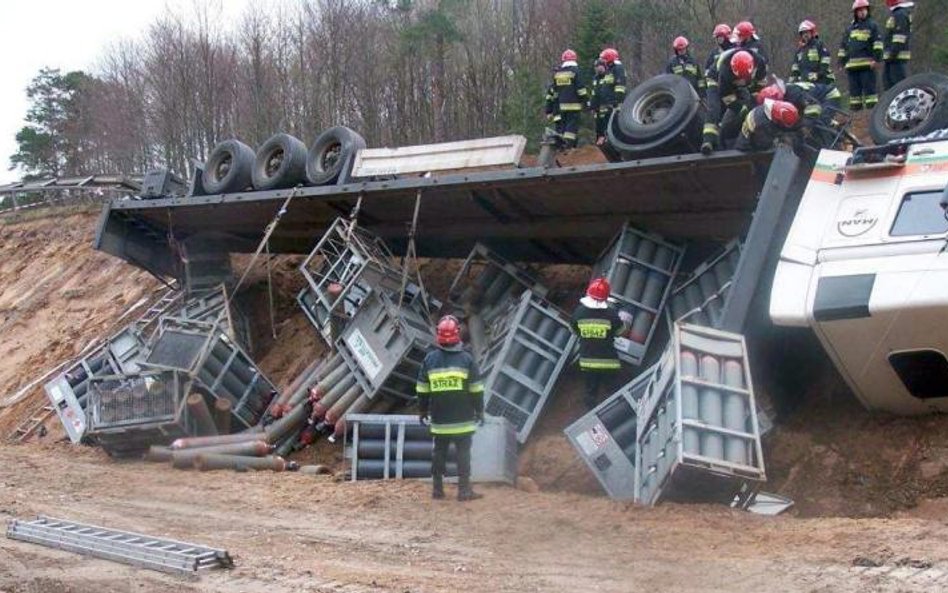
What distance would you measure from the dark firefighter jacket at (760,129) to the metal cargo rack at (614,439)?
2267 millimetres

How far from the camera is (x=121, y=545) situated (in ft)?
25.0

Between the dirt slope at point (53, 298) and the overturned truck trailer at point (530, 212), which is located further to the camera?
Answer: the dirt slope at point (53, 298)

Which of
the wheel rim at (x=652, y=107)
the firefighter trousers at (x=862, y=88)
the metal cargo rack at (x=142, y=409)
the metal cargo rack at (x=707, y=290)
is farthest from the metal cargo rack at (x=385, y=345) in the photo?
the firefighter trousers at (x=862, y=88)

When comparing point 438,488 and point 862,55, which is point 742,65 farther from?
point 438,488

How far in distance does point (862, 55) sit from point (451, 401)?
293 inches

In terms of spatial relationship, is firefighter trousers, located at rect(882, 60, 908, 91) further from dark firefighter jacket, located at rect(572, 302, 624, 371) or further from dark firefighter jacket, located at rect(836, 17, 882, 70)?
dark firefighter jacket, located at rect(572, 302, 624, 371)

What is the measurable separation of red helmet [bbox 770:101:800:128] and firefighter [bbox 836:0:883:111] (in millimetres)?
4213

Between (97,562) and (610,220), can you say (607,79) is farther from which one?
(97,562)

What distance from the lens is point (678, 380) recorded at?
27.4 feet

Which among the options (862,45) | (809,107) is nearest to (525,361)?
(809,107)

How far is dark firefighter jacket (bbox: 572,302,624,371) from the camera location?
1109cm

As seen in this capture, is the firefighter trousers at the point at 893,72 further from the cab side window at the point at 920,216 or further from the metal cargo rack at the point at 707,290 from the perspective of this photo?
the cab side window at the point at 920,216

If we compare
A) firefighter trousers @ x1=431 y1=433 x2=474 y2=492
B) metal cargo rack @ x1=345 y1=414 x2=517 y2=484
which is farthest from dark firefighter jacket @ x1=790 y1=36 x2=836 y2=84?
firefighter trousers @ x1=431 y1=433 x2=474 y2=492

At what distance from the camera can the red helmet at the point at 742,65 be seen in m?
10.7
